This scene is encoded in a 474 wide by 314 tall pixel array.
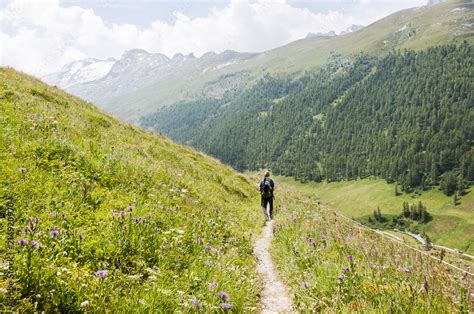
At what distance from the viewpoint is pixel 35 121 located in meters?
11.6

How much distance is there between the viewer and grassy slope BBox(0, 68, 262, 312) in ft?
14.8

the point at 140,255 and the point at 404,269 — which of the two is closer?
the point at 404,269

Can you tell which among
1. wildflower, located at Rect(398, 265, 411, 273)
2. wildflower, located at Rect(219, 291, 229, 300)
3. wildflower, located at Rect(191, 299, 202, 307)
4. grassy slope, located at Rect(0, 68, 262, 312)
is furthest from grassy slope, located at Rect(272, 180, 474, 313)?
wildflower, located at Rect(191, 299, 202, 307)

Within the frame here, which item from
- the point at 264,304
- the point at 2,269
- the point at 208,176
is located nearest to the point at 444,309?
the point at 264,304

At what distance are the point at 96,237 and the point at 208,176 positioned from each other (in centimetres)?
1659

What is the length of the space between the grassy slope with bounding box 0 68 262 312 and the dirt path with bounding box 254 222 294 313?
0.34 meters

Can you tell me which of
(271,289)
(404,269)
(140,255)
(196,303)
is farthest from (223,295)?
(404,269)

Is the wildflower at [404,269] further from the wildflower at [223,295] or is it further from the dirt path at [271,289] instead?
the wildflower at [223,295]

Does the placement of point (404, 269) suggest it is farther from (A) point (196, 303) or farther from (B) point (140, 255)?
(B) point (140, 255)

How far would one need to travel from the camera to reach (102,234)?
6355mm

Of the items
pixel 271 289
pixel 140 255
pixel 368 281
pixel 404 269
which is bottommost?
pixel 271 289

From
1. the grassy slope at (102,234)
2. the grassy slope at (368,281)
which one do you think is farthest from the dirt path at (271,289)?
the grassy slope at (102,234)

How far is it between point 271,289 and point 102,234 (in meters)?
3.83

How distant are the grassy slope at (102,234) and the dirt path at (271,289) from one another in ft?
1.11
